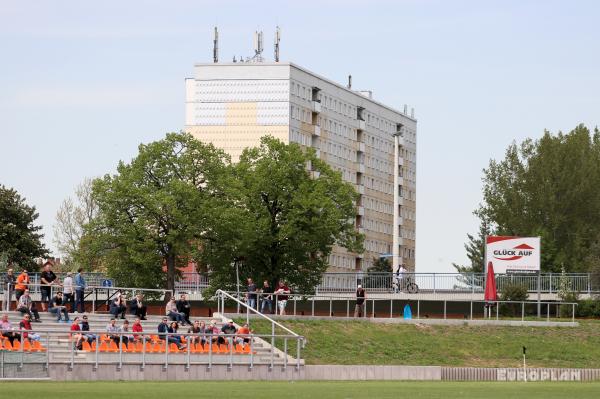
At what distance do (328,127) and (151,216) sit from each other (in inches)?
2723

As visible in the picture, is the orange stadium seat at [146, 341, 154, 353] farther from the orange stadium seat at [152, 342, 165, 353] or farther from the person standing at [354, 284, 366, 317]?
the person standing at [354, 284, 366, 317]

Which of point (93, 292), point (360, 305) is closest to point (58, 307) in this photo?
point (93, 292)

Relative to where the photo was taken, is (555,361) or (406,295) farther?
(406,295)

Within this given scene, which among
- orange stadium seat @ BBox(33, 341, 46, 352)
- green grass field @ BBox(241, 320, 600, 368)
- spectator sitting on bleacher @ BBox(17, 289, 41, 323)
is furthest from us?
green grass field @ BBox(241, 320, 600, 368)

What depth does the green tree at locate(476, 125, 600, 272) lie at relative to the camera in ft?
432

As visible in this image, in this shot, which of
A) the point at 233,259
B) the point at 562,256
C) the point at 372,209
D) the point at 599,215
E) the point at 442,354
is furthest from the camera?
the point at 372,209

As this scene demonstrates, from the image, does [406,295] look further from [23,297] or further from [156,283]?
[23,297]

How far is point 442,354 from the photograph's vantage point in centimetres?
6881

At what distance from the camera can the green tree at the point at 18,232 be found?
392 feet

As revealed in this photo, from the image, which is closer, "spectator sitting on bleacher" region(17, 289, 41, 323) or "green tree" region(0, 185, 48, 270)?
"spectator sitting on bleacher" region(17, 289, 41, 323)

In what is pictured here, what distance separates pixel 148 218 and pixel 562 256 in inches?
1734

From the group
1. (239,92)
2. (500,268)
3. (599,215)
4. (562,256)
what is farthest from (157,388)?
(239,92)

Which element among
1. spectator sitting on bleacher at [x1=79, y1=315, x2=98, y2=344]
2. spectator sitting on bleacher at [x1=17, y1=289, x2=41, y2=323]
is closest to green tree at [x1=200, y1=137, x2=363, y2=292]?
spectator sitting on bleacher at [x1=17, y1=289, x2=41, y2=323]

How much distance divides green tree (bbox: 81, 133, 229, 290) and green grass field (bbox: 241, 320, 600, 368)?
18.9 m
